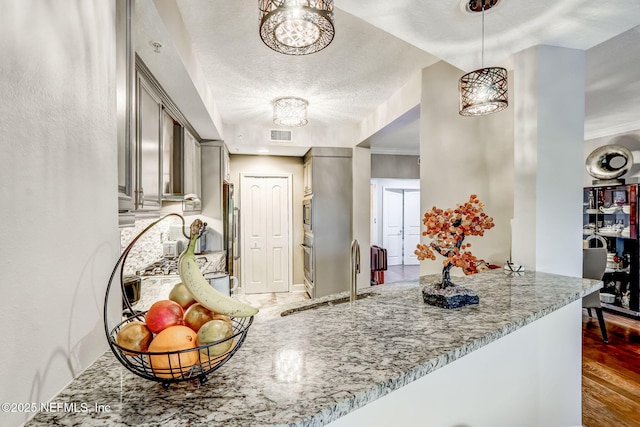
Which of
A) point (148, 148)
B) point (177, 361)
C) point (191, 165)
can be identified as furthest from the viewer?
point (191, 165)

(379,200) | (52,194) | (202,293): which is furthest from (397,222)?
(52,194)

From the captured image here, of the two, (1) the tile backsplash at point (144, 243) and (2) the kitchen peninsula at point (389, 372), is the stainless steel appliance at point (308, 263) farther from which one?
(2) the kitchen peninsula at point (389, 372)

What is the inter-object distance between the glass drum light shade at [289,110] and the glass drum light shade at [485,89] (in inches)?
73.2

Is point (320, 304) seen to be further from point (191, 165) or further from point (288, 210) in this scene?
point (288, 210)

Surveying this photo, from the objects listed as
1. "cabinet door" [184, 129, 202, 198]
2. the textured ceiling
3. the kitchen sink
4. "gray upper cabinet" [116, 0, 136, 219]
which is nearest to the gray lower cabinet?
the textured ceiling

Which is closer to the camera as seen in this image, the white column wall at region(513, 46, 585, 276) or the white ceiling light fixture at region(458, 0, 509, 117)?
the white ceiling light fixture at region(458, 0, 509, 117)

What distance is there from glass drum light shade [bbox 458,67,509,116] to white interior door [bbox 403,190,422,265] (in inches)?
246

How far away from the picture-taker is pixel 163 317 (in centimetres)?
64

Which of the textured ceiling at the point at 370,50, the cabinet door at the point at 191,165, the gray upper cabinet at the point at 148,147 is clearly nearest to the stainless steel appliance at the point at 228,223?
the cabinet door at the point at 191,165

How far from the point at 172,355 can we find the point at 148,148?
Result: 1.85 m

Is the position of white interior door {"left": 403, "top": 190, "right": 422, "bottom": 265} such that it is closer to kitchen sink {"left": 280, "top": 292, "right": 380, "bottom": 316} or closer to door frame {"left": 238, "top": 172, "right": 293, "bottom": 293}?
door frame {"left": 238, "top": 172, "right": 293, "bottom": 293}

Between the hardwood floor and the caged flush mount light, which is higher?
the caged flush mount light

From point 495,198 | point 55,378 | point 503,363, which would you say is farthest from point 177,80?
point 503,363

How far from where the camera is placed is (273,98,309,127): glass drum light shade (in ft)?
10.7
